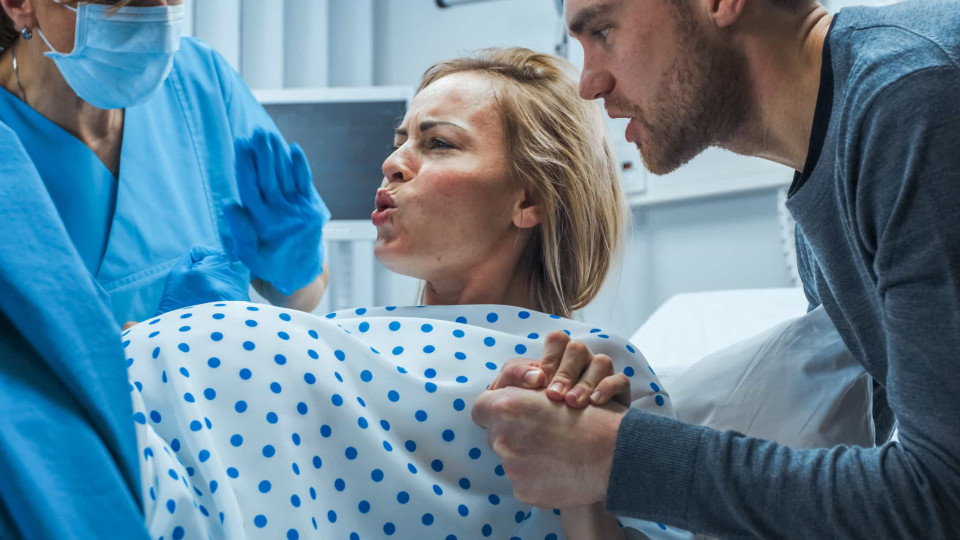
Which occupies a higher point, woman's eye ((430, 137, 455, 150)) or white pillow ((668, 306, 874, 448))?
woman's eye ((430, 137, 455, 150))

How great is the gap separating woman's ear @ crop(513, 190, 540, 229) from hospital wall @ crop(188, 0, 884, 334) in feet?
4.75

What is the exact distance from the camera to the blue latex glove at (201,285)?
138cm

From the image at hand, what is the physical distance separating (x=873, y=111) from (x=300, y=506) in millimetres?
678

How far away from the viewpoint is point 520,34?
10.9 feet

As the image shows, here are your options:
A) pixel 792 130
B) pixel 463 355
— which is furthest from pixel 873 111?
pixel 463 355

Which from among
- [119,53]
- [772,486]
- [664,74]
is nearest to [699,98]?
[664,74]

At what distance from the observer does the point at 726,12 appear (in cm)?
96

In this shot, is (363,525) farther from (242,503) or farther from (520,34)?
(520,34)

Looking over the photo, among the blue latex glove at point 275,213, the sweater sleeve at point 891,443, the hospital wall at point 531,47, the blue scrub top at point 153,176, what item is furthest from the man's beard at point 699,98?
the hospital wall at point 531,47

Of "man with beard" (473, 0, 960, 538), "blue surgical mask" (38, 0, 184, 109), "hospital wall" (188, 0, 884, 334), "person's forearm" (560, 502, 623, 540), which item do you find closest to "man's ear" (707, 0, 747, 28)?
"man with beard" (473, 0, 960, 538)

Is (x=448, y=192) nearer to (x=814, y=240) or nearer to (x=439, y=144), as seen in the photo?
(x=439, y=144)

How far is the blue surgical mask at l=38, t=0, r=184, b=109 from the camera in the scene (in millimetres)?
1383

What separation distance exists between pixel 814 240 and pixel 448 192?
53 cm

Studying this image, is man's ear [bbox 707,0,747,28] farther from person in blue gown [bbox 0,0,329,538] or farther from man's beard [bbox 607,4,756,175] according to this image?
person in blue gown [bbox 0,0,329,538]
